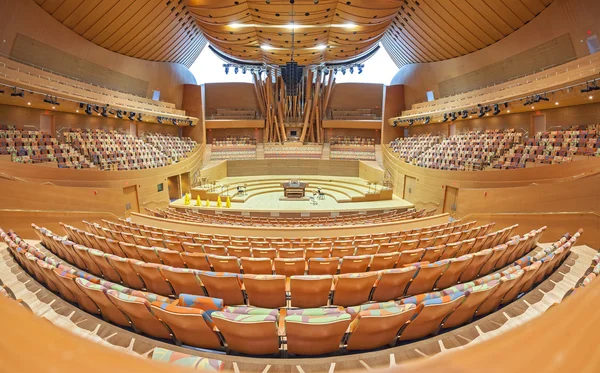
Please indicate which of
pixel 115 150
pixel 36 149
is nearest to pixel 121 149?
pixel 115 150

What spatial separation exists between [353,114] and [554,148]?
16.0 metres

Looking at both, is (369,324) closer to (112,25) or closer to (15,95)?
(15,95)

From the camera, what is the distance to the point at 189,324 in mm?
1783

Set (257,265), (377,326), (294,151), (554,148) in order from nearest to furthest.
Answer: (377,326) < (257,265) < (554,148) < (294,151)

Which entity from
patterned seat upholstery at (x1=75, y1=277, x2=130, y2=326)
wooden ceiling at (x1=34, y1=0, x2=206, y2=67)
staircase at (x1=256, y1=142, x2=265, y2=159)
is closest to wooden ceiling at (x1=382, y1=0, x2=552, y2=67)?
staircase at (x1=256, y1=142, x2=265, y2=159)

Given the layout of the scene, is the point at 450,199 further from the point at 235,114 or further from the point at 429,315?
the point at 235,114

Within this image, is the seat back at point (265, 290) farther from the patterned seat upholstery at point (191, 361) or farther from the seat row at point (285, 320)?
the patterned seat upholstery at point (191, 361)

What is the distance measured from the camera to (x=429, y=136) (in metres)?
18.0

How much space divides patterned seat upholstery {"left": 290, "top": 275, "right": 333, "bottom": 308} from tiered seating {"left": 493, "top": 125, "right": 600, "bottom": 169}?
1060 cm

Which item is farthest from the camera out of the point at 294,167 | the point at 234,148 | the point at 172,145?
the point at 234,148

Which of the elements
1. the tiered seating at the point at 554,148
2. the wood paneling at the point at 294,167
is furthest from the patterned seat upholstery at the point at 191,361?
the wood paneling at the point at 294,167

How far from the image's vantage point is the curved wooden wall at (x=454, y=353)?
2.03 ft

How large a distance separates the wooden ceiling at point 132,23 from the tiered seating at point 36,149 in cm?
555

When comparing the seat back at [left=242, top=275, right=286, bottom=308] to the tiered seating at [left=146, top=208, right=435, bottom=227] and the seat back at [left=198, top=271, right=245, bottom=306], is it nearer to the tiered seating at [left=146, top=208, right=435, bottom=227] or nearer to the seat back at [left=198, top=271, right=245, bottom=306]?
the seat back at [left=198, top=271, right=245, bottom=306]
